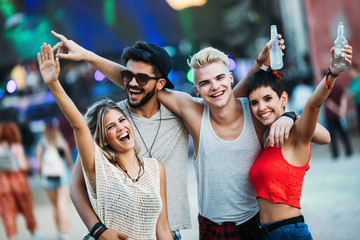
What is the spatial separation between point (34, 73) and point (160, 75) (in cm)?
1407

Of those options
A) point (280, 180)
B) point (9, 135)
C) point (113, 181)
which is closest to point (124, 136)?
point (113, 181)

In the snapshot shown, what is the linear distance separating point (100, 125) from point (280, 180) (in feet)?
3.93

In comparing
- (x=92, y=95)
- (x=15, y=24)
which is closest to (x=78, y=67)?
(x=92, y=95)

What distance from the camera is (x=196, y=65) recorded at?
2910 millimetres

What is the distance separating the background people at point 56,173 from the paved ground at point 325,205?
0.35 meters

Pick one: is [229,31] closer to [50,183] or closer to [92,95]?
[92,95]

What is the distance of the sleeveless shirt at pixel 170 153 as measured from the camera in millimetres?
2881

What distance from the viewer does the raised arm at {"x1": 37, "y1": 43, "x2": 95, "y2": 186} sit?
2.32m

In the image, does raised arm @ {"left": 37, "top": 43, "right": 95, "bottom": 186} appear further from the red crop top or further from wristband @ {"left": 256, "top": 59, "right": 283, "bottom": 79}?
wristband @ {"left": 256, "top": 59, "right": 283, "bottom": 79}

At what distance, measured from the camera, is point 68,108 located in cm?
233

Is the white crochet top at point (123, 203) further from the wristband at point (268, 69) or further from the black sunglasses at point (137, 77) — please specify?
the wristband at point (268, 69)

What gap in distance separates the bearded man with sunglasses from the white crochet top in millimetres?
465

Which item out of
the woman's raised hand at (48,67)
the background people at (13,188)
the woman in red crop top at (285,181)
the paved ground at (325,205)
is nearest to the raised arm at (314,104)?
the woman in red crop top at (285,181)

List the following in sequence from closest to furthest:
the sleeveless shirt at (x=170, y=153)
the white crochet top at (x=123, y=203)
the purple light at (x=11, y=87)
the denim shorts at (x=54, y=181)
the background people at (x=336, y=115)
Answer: the white crochet top at (x=123, y=203), the sleeveless shirt at (x=170, y=153), the denim shorts at (x=54, y=181), the background people at (x=336, y=115), the purple light at (x=11, y=87)
